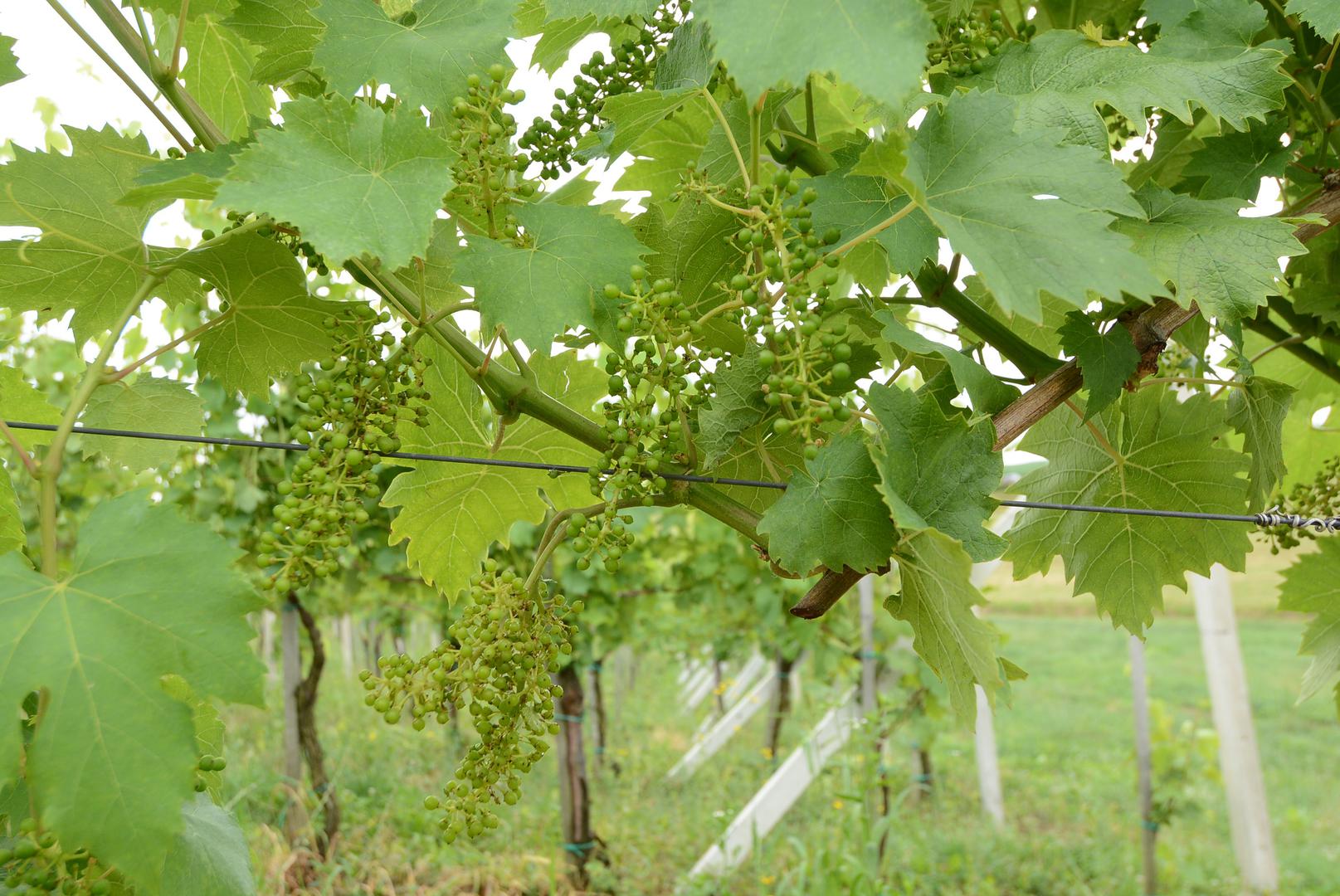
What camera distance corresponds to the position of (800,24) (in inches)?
28.2

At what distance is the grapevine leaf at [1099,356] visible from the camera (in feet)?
3.33

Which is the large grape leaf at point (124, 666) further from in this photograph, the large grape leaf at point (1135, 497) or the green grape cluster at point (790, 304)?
the large grape leaf at point (1135, 497)

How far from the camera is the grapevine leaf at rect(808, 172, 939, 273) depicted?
92 centimetres

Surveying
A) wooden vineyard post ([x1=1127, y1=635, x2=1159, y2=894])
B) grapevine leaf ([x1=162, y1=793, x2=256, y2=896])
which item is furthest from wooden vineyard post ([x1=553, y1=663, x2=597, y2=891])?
grapevine leaf ([x1=162, y1=793, x2=256, y2=896])

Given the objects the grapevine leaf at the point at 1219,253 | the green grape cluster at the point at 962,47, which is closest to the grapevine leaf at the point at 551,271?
the green grape cluster at the point at 962,47

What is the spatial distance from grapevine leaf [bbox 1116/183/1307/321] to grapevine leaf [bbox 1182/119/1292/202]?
0.50ft

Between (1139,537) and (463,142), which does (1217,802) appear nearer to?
(1139,537)

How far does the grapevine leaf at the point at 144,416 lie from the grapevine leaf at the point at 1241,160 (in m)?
1.13

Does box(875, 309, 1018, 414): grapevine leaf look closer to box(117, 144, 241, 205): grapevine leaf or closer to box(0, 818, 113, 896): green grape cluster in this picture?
box(117, 144, 241, 205): grapevine leaf

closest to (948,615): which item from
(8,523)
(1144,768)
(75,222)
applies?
(8,523)

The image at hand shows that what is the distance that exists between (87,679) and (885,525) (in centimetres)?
59

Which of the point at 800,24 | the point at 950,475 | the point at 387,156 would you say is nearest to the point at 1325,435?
the point at 950,475

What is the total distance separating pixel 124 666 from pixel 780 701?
7.05 m

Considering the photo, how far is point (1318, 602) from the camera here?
1616 millimetres
